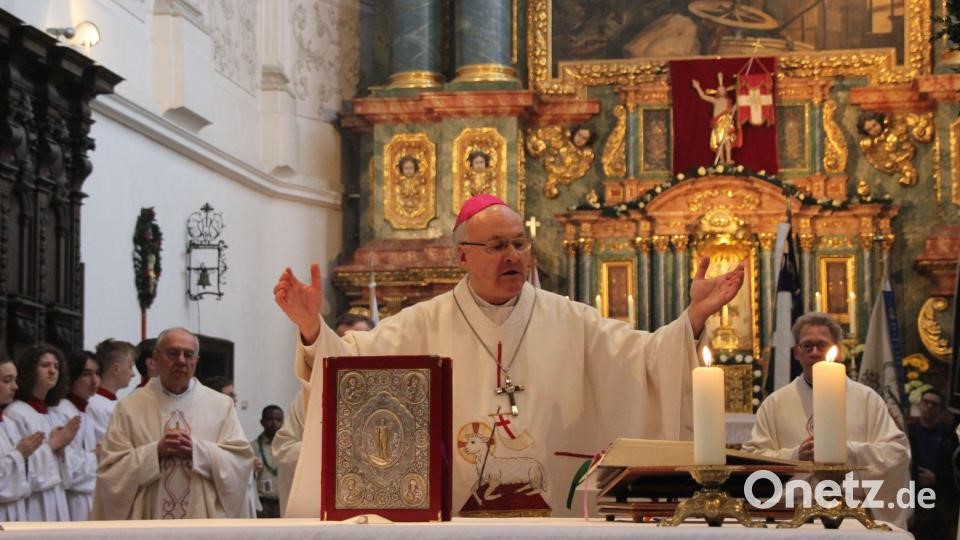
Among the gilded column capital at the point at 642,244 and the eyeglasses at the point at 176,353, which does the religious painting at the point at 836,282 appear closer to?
the gilded column capital at the point at 642,244

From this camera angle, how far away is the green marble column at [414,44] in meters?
19.6

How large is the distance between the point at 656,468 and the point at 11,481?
17.6 ft

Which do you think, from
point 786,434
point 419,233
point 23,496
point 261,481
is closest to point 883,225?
point 419,233

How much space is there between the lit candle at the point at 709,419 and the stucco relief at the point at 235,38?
13141 millimetres

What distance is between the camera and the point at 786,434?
7.92 m

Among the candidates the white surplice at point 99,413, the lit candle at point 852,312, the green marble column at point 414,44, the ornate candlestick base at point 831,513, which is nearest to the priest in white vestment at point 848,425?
the ornate candlestick base at point 831,513

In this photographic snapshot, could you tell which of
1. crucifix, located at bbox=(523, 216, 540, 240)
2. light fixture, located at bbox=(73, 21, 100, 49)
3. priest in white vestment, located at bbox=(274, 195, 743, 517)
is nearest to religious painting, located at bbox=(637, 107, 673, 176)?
crucifix, located at bbox=(523, 216, 540, 240)

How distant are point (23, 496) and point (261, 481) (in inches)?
162

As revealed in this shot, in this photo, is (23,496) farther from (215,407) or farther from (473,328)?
(473,328)

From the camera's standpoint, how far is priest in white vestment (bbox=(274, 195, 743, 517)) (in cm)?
496

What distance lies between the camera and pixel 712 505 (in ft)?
11.8

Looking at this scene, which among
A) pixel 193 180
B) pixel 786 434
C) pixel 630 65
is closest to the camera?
pixel 786 434

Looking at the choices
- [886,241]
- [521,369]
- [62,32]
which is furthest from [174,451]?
[886,241]

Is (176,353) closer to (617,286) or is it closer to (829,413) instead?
(829,413)
